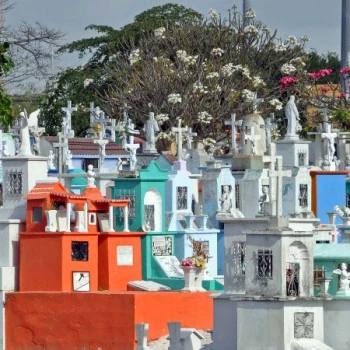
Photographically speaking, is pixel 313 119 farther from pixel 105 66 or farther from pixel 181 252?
pixel 181 252

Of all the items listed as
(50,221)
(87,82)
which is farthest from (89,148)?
(50,221)

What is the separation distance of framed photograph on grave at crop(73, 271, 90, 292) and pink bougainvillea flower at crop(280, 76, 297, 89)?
24.0 meters

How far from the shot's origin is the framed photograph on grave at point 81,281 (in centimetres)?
3988

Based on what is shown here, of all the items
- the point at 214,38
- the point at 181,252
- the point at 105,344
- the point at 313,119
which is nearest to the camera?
the point at 105,344

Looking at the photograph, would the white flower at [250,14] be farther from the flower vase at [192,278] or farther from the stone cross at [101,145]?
the flower vase at [192,278]

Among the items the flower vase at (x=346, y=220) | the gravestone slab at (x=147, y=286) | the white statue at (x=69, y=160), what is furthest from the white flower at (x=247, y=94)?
the gravestone slab at (x=147, y=286)

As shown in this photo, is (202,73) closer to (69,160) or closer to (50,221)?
(69,160)

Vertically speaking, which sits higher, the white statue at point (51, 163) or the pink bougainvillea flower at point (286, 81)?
the pink bougainvillea flower at point (286, 81)

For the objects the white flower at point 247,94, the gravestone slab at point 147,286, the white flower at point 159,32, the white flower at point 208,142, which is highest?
the white flower at point 159,32

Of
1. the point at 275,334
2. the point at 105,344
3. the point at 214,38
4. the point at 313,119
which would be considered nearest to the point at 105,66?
the point at 214,38

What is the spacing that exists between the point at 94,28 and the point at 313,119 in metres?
17.0

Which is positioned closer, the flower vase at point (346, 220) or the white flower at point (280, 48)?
the flower vase at point (346, 220)

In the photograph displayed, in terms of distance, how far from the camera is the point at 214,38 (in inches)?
2768

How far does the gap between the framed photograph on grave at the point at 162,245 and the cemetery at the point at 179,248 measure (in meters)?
0.02
